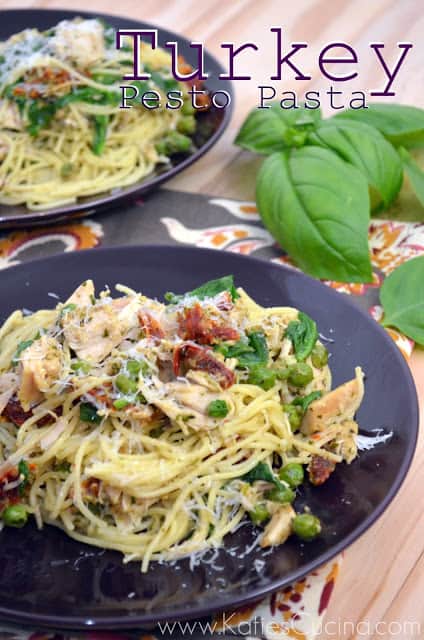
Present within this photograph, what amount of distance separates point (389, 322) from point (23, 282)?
1418 millimetres

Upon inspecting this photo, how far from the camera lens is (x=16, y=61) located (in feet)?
14.5

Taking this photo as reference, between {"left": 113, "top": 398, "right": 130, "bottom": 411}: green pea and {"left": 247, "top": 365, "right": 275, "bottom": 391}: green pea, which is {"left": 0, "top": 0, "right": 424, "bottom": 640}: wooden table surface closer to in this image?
{"left": 247, "top": 365, "right": 275, "bottom": 391}: green pea

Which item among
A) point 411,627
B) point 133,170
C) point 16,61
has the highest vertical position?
point 16,61

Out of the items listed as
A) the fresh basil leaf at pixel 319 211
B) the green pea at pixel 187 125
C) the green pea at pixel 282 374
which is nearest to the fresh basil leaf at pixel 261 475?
the green pea at pixel 282 374

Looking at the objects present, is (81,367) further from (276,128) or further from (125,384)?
(276,128)

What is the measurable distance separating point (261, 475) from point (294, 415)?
25 cm

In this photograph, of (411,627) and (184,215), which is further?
(184,215)

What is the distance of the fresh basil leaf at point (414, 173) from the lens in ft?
13.1

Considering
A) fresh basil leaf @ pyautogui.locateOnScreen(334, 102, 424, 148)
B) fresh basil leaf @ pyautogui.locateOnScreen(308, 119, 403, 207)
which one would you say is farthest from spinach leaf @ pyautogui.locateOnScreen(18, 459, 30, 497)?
fresh basil leaf @ pyautogui.locateOnScreen(334, 102, 424, 148)

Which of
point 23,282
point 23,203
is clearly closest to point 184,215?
point 23,203

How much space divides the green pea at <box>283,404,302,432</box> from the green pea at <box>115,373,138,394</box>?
1.68ft

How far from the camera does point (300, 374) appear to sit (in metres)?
2.87

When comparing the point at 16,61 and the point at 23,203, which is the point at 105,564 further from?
the point at 16,61

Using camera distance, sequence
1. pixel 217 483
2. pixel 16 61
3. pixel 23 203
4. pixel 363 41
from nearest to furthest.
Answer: pixel 217 483 → pixel 23 203 → pixel 16 61 → pixel 363 41
